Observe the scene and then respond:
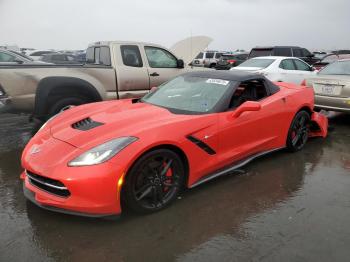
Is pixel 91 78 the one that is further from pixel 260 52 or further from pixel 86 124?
pixel 260 52

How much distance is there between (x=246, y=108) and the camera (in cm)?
386

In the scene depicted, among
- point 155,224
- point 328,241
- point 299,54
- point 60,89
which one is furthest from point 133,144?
point 299,54

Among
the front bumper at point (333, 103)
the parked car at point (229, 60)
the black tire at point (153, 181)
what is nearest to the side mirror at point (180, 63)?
the front bumper at point (333, 103)

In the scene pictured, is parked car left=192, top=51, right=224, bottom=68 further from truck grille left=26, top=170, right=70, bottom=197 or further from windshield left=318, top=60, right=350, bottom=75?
truck grille left=26, top=170, right=70, bottom=197

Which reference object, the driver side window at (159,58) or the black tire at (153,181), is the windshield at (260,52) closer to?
the driver side window at (159,58)

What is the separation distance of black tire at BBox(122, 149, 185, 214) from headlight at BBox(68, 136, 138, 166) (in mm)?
210

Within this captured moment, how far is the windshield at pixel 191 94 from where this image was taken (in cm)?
403

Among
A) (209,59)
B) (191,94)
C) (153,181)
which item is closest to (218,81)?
(191,94)

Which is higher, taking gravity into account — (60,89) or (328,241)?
(60,89)

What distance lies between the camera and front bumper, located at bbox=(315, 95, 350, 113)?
6723 millimetres

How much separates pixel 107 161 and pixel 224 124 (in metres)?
1.51

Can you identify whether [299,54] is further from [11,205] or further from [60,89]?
[11,205]

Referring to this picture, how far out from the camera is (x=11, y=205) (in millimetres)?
3561

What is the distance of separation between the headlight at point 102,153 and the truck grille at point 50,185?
0.70 feet
